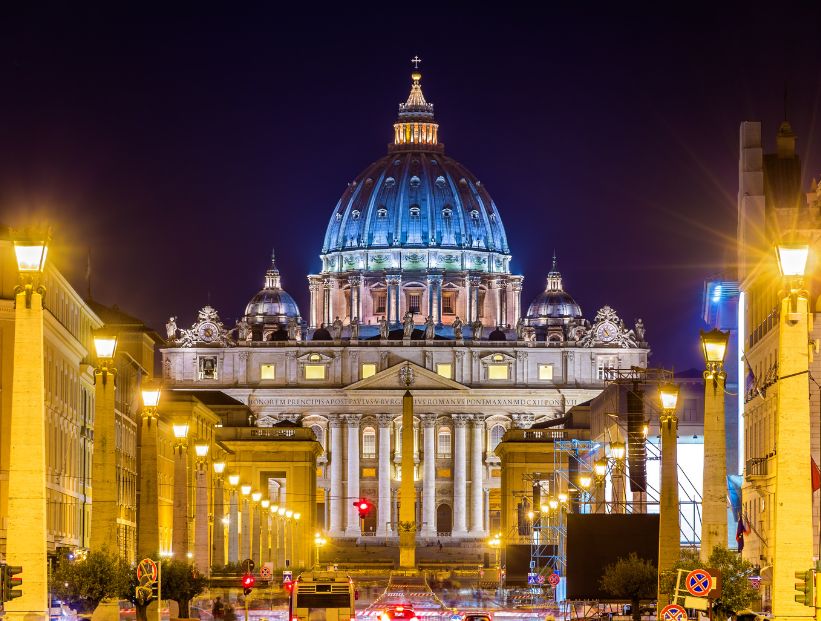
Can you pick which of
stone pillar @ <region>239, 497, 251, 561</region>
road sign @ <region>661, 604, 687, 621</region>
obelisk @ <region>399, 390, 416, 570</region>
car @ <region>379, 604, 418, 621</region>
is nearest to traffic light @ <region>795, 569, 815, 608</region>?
road sign @ <region>661, 604, 687, 621</region>

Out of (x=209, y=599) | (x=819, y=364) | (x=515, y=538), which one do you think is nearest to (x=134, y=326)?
(x=209, y=599)

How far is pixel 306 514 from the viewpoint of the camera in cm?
15562

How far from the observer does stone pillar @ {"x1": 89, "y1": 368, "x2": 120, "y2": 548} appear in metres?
37.2

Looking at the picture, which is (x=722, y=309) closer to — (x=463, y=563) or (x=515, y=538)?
(x=515, y=538)

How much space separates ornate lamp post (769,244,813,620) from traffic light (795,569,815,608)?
12 centimetres

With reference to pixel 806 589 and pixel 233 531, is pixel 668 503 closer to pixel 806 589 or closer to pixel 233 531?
pixel 806 589

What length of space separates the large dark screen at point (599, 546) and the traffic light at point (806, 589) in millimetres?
30211

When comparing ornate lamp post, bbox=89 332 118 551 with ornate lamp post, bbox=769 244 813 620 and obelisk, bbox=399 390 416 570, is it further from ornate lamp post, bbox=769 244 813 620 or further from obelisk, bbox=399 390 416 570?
obelisk, bbox=399 390 416 570

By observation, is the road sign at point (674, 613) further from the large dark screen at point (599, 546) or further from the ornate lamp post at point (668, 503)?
the large dark screen at point (599, 546)

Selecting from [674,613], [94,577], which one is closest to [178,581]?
[94,577]

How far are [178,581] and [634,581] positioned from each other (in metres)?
10.9

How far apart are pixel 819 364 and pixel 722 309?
1143 inches

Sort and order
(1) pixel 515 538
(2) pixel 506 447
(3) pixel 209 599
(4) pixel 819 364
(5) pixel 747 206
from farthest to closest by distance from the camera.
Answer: (2) pixel 506 447
(1) pixel 515 538
(3) pixel 209 599
(5) pixel 747 206
(4) pixel 819 364

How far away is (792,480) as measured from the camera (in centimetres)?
2606
